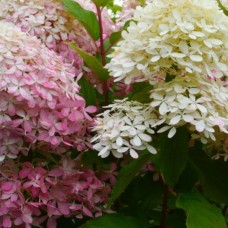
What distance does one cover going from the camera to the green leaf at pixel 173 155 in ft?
2.85

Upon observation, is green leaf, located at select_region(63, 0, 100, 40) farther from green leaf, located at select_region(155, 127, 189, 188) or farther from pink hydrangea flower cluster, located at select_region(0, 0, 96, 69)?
green leaf, located at select_region(155, 127, 189, 188)

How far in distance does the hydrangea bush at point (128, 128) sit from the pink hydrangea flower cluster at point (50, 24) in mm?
80

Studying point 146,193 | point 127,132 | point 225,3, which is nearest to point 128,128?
point 127,132

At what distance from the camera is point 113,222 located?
93cm

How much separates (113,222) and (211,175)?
0.18 m

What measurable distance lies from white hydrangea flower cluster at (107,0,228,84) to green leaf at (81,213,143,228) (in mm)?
225

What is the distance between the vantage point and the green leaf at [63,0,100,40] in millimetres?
1086

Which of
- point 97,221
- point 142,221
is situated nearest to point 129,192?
point 142,221

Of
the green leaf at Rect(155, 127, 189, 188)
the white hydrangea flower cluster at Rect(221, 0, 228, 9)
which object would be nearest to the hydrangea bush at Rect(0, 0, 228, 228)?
the green leaf at Rect(155, 127, 189, 188)

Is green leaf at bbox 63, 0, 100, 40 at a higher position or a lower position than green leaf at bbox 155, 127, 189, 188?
higher

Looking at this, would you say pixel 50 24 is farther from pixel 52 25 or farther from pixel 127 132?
pixel 127 132

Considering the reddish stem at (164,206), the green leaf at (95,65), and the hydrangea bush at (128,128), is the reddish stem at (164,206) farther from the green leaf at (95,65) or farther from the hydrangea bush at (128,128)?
the green leaf at (95,65)

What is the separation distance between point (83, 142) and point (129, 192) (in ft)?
0.53

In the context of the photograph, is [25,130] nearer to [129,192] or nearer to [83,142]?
[83,142]
